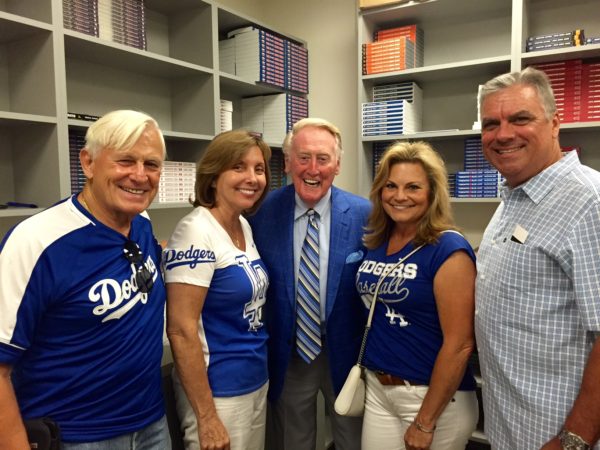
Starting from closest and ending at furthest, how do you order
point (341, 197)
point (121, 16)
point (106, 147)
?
point (106, 147)
point (341, 197)
point (121, 16)

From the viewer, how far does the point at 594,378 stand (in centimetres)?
114

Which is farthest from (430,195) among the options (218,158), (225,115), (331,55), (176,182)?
(331,55)

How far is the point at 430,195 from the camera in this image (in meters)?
1.64

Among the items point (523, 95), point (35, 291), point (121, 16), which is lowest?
point (35, 291)

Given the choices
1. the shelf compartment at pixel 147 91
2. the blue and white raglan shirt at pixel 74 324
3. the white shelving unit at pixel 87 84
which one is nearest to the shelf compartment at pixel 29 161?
the white shelving unit at pixel 87 84

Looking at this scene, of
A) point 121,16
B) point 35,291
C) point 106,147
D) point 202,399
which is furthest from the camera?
point 121,16

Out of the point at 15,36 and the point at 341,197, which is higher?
the point at 15,36

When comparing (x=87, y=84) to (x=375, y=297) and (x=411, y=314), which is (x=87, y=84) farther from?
(x=411, y=314)

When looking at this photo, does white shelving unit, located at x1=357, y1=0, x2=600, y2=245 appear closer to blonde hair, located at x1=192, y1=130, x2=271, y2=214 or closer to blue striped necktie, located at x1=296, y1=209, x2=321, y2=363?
blue striped necktie, located at x1=296, y1=209, x2=321, y2=363

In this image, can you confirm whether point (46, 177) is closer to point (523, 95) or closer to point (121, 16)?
point (121, 16)

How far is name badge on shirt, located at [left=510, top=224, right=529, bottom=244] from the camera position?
1.29 meters

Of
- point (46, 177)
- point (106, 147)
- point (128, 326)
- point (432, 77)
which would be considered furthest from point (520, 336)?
point (432, 77)

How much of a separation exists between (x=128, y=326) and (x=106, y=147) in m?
0.49

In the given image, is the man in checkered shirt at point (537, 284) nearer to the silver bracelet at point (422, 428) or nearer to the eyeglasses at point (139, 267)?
the silver bracelet at point (422, 428)
